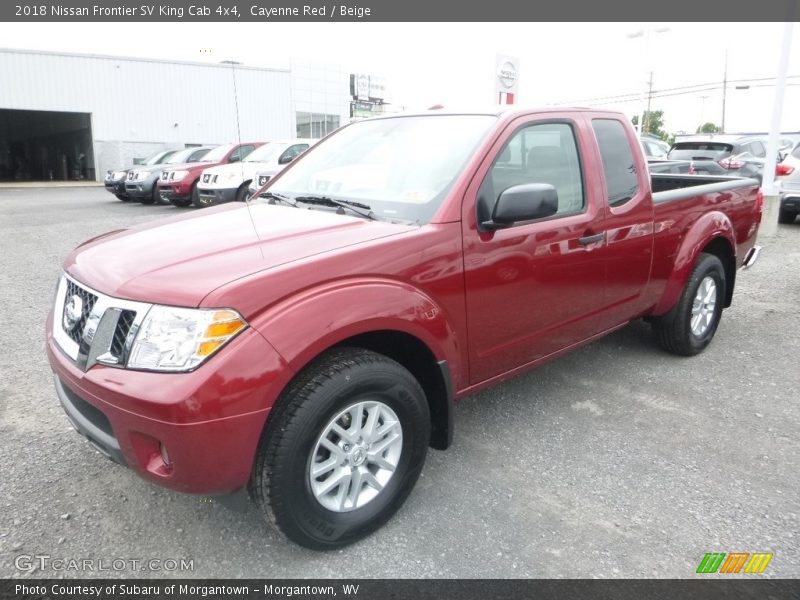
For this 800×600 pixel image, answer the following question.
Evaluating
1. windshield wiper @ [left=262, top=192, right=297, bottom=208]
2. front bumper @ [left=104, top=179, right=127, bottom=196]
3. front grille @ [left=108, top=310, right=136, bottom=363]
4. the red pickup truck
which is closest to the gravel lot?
the red pickup truck

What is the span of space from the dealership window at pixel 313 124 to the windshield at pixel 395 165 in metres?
34.1

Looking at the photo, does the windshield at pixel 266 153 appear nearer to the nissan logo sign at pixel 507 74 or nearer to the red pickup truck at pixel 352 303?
the nissan logo sign at pixel 507 74

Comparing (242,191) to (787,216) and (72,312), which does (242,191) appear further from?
(787,216)

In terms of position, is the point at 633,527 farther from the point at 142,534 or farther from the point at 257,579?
the point at 142,534

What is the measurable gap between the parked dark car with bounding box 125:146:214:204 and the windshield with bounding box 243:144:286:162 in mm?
2651

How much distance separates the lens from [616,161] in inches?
145

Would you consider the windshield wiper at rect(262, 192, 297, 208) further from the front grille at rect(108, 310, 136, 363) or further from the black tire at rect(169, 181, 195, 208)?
the black tire at rect(169, 181, 195, 208)

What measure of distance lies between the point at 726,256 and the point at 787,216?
7.76 metres

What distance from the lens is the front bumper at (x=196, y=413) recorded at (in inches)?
76.9

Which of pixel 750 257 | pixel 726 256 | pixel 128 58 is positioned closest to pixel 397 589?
pixel 726 256

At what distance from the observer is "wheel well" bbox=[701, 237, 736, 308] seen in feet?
15.3

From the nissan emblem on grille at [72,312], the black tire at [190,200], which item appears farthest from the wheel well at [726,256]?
the black tire at [190,200]

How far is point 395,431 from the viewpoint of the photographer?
2535 mm

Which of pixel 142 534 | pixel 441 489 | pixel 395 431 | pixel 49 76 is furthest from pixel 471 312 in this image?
pixel 49 76
